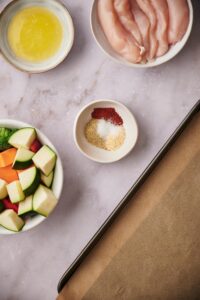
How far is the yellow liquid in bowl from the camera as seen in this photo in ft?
4.75

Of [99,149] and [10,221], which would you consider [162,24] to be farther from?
[10,221]

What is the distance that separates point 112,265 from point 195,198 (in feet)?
0.91

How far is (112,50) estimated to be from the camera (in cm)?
144

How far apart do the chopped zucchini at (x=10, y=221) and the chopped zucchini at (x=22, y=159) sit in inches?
5.2

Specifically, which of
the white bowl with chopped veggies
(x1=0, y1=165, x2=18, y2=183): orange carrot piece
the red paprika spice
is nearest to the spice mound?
the red paprika spice

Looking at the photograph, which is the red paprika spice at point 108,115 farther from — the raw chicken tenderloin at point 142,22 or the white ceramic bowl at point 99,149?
the raw chicken tenderloin at point 142,22

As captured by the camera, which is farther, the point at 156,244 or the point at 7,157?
the point at 7,157

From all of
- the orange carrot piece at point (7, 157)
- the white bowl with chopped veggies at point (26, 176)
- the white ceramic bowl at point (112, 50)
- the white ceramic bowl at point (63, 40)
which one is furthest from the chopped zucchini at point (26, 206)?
the white ceramic bowl at point (112, 50)

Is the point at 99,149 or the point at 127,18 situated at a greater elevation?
the point at 127,18

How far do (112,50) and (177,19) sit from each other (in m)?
0.21

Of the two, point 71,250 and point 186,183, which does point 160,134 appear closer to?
point 186,183

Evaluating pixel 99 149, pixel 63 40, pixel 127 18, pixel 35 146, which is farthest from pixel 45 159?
pixel 127 18

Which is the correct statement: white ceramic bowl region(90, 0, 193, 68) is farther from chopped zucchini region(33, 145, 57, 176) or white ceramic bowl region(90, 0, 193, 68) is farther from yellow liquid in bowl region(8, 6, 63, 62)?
chopped zucchini region(33, 145, 57, 176)

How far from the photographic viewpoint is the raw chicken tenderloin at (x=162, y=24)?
55.6 inches
